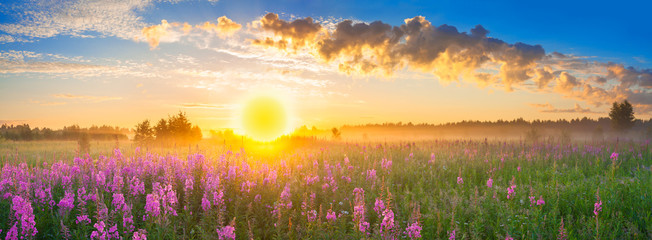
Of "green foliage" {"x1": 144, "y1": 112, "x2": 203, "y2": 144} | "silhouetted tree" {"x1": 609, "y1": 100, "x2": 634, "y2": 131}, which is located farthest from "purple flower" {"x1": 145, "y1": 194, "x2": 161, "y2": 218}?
"silhouetted tree" {"x1": 609, "y1": 100, "x2": 634, "y2": 131}

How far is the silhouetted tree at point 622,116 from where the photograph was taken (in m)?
40.6

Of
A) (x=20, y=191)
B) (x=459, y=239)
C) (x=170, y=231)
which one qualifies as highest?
(x=20, y=191)

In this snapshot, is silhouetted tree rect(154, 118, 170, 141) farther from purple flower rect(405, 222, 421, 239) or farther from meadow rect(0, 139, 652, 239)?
purple flower rect(405, 222, 421, 239)

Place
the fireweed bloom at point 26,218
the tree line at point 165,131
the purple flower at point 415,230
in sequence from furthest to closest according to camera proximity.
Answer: the tree line at point 165,131, the purple flower at point 415,230, the fireweed bloom at point 26,218

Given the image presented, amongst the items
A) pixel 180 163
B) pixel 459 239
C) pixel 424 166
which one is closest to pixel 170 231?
pixel 180 163

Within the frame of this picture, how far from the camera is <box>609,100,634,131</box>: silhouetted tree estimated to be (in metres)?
40.6

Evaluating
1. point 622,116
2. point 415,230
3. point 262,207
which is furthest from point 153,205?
point 622,116

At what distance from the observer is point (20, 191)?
181 inches

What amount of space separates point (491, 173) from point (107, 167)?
892 centimetres

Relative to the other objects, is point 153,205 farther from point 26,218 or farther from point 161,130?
point 161,130

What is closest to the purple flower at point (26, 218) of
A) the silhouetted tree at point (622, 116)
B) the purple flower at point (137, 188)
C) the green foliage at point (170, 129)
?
the purple flower at point (137, 188)

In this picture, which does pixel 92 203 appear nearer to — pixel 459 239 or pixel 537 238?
pixel 459 239

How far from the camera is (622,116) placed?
4128 cm

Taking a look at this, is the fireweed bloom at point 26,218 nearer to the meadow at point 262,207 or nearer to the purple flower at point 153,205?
the meadow at point 262,207
